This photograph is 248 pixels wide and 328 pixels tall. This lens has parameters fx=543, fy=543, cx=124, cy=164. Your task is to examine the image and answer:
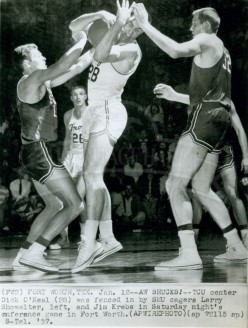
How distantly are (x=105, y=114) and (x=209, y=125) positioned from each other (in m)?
0.64

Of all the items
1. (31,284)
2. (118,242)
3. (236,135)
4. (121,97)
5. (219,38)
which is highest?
(219,38)

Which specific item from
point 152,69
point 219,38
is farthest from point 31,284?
point 219,38

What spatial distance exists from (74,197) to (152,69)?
0.92 meters

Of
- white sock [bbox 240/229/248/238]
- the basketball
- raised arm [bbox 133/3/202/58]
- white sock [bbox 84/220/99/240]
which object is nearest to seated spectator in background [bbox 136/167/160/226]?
white sock [bbox 84/220/99/240]

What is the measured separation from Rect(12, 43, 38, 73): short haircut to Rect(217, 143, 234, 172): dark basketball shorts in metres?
1.34

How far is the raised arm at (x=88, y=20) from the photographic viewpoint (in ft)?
11.1

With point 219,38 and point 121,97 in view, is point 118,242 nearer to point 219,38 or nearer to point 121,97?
point 121,97

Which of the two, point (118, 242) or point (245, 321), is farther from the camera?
point (118, 242)

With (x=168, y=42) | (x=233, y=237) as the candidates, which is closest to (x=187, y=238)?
(x=233, y=237)

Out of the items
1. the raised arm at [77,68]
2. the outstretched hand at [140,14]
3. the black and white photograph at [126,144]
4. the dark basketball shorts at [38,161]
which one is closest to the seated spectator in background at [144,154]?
the black and white photograph at [126,144]

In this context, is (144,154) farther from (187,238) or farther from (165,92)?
(187,238)

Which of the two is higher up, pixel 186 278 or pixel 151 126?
pixel 151 126

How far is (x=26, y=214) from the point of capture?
11.2 feet

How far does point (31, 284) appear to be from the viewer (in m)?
3.24
